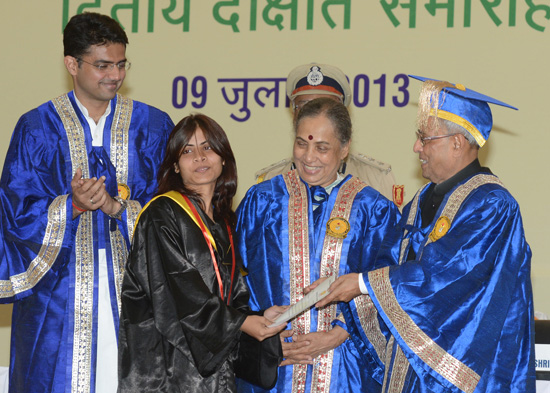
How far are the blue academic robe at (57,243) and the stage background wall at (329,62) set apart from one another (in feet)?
9.66

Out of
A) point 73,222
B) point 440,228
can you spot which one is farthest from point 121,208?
point 440,228

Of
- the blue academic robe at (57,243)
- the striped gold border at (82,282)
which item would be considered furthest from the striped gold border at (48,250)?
the striped gold border at (82,282)

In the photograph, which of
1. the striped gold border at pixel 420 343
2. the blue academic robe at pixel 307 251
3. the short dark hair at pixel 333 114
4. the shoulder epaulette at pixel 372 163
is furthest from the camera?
the shoulder epaulette at pixel 372 163

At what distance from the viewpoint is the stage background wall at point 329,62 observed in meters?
6.36

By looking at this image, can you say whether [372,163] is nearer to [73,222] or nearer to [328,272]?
[328,272]

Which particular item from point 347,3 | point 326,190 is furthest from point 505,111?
point 326,190

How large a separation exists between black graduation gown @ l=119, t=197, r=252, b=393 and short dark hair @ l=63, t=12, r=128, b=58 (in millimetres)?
899

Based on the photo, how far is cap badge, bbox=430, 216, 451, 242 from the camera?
3445 millimetres

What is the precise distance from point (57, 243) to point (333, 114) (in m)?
1.38

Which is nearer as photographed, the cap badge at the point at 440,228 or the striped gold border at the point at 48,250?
the cap badge at the point at 440,228

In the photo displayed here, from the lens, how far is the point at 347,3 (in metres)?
6.61

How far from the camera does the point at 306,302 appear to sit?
320 centimetres

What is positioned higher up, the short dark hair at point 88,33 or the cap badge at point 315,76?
the short dark hair at point 88,33

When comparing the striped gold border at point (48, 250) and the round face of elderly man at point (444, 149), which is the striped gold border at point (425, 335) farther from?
the striped gold border at point (48, 250)
